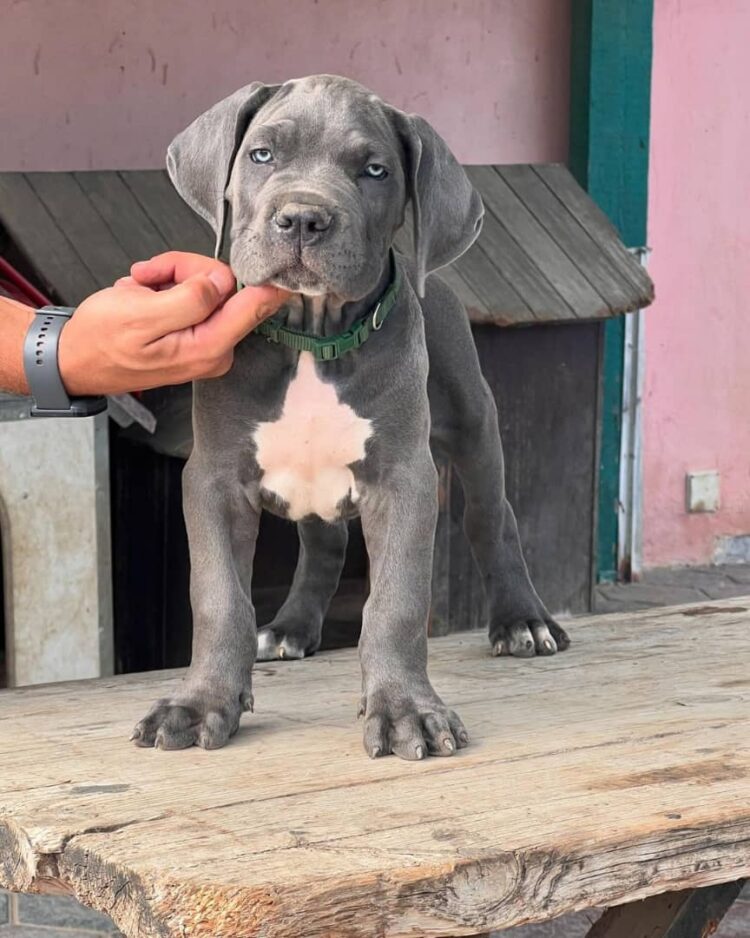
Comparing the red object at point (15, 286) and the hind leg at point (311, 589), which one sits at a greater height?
the red object at point (15, 286)

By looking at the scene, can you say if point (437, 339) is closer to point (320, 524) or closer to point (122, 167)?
point (320, 524)

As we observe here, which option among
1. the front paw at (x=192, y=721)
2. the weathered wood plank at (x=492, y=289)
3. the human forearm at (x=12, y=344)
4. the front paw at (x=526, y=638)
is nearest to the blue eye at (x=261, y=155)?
the human forearm at (x=12, y=344)

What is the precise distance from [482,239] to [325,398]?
2.63 m

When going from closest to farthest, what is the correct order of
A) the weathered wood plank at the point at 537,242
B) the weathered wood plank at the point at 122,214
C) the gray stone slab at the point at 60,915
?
the gray stone slab at the point at 60,915, the weathered wood plank at the point at 122,214, the weathered wood plank at the point at 537,242

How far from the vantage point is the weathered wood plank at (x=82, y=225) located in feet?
14.8

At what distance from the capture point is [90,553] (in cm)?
431

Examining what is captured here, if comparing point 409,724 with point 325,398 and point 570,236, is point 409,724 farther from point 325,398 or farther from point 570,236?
point 570,236

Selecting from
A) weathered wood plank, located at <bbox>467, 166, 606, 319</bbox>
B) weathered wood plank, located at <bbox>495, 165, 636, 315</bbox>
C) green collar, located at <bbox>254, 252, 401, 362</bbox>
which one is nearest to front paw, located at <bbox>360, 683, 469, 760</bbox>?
green collar, located at <bbox>254, 252, 401, 362</bbox>

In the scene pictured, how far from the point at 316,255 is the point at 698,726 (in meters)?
1.03

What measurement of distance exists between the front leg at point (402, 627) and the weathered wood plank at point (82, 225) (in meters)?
2.02

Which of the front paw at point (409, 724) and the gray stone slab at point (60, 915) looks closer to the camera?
the front paw at point (409, 724)

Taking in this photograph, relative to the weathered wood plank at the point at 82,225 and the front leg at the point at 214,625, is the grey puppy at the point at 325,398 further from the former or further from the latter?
the weathered wood plank at the point at 82,225

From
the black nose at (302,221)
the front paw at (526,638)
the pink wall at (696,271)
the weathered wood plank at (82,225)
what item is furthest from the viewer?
the pink wall at (696,271)

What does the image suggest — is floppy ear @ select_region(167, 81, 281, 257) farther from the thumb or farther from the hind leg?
the hind leg
